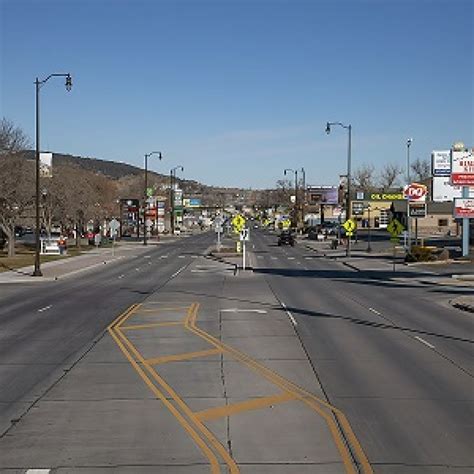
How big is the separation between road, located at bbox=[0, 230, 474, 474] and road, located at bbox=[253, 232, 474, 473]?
0.04 meters

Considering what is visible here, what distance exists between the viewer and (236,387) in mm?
12273

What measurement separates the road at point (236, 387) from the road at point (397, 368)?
0.04m

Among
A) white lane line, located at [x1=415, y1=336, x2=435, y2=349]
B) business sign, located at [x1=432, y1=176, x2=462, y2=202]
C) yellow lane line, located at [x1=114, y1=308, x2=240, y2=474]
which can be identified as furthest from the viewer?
business sign, located at [x1=432, y1=176, x2=462, y2=202]

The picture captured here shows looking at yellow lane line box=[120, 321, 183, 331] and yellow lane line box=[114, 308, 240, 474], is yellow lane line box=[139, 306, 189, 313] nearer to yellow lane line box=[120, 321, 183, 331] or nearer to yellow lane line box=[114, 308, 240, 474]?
yellow lane line box=[120, 321, 183, 331]

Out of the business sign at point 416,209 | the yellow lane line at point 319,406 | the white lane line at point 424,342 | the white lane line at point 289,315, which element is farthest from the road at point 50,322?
the business sign at point 416,209

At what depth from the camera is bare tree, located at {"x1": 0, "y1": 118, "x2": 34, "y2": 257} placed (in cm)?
5444

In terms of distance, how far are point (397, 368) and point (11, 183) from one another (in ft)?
149

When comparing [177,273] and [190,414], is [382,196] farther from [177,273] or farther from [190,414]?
[190,414]

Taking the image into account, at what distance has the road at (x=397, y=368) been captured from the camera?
29.6ft

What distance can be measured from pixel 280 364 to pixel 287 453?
226 inches

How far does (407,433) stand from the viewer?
376 inches

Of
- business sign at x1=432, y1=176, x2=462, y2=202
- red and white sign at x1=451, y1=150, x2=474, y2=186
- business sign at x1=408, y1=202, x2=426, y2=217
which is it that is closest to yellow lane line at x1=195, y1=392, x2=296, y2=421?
red and white sign at x1=451, y1=150, x2=474, y2=186

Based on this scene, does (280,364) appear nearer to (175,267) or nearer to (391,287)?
(391,287)

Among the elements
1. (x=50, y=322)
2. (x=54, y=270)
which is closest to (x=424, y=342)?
(x=50, y=322)
